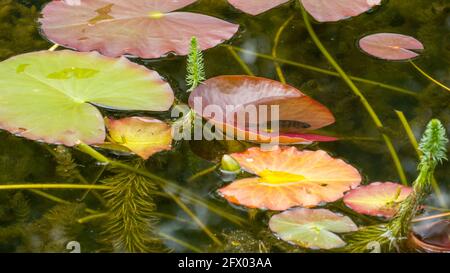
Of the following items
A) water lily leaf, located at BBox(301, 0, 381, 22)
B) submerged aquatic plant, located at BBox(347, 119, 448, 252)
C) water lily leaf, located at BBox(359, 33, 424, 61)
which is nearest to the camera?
submerged aquatic plant, located at BBox(347, 119, 448, 252)

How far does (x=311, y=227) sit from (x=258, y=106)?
51 centimetres

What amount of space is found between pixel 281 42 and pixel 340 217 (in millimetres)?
916

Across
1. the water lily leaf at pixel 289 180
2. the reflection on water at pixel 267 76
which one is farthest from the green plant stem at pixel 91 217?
the water lily leaf at pixel 289 180

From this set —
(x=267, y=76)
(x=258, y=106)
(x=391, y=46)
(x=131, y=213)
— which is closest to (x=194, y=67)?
(x=258, y=106)

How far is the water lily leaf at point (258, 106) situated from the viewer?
173cm

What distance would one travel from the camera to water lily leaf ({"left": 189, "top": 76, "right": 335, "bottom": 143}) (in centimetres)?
173

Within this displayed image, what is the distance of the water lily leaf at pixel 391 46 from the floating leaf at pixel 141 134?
858 millimetres

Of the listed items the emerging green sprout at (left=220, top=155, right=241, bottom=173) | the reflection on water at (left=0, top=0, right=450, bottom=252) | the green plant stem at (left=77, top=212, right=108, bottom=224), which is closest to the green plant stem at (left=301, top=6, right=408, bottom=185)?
the reflection on water at (left=0, top=0, right=450, bottom=252)

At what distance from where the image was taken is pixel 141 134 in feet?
5.58

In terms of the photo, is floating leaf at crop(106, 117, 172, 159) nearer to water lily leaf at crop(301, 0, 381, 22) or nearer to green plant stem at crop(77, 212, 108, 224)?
green plant stem at crop(77, 212, 108, 224)

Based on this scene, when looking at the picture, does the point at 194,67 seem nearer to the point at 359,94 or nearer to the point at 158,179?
the point at 158,179

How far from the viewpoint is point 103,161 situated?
1.63 meters

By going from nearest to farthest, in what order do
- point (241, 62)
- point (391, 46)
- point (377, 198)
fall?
point (377, 198), point (241, 62), point (391, 46)

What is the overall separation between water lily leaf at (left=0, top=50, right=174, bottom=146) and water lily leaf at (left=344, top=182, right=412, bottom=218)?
0.60m
